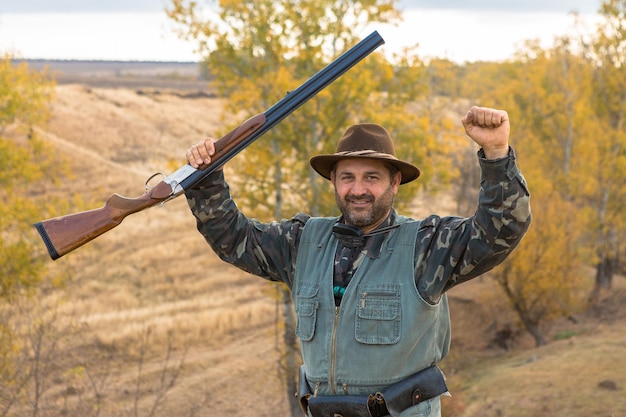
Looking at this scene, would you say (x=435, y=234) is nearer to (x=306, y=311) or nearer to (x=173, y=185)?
(x=306, y=311)

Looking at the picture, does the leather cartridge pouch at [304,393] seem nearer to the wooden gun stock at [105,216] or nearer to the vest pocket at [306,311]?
the vest pocket at [306,311]

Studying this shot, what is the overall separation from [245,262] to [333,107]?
14.0 metres

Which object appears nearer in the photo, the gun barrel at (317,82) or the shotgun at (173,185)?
the shotgun at (173,185)

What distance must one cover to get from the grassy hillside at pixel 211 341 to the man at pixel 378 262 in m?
4.54

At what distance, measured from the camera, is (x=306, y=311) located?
3768mm

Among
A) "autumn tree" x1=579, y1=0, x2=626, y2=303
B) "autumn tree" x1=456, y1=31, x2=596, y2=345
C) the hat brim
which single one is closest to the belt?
the hat brim

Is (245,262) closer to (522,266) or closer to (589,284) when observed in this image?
(522,266)

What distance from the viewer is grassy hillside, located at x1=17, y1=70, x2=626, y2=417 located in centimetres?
1644

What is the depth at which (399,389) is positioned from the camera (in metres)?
3.56

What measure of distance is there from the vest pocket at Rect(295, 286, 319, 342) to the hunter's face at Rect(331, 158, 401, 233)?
40 cm

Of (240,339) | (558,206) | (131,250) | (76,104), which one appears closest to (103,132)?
(76,104)

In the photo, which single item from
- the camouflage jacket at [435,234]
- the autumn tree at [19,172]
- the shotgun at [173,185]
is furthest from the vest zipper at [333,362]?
the autumn tree at [19,172]

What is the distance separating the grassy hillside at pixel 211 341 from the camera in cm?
1644

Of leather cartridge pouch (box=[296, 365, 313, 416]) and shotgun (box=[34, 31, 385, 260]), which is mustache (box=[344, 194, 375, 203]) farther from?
leather cartridge pouch (box=[296, 365, 313, 416])
